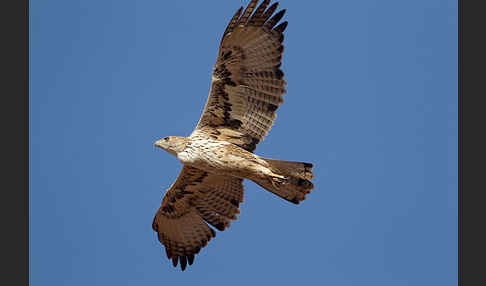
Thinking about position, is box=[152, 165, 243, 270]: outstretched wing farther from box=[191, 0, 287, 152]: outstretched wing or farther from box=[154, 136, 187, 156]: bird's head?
box=[154, 136, 187, 156]: bird's head

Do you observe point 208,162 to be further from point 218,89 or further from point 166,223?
point 166,223

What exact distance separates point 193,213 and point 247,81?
222 centimetres

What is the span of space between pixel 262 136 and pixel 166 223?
6.87 feet

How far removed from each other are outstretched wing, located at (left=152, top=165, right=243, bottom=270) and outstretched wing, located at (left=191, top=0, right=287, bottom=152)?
3.17ft

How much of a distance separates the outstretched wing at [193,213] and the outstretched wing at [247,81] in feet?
3.17

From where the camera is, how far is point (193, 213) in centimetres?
1081

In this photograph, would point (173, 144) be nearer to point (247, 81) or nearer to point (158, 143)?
point (158, 143)

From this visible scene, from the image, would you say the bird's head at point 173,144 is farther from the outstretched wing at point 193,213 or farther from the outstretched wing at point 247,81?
the outstretched wing at point 193,213

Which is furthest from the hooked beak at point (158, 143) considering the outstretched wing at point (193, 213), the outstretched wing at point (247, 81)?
the outstretched wing at point (193, 213)

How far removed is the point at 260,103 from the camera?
32.2ft

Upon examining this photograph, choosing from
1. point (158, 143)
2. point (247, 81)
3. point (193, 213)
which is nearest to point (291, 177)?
point (247, 81)

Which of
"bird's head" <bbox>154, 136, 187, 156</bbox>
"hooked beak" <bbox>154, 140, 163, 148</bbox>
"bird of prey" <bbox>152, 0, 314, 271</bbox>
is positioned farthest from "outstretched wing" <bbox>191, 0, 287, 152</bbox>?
"hooked beak" <bbox>154, 140, 163, 148</bbox>

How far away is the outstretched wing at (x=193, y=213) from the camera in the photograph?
34.7ft

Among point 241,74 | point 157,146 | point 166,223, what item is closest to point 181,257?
point 166,223
